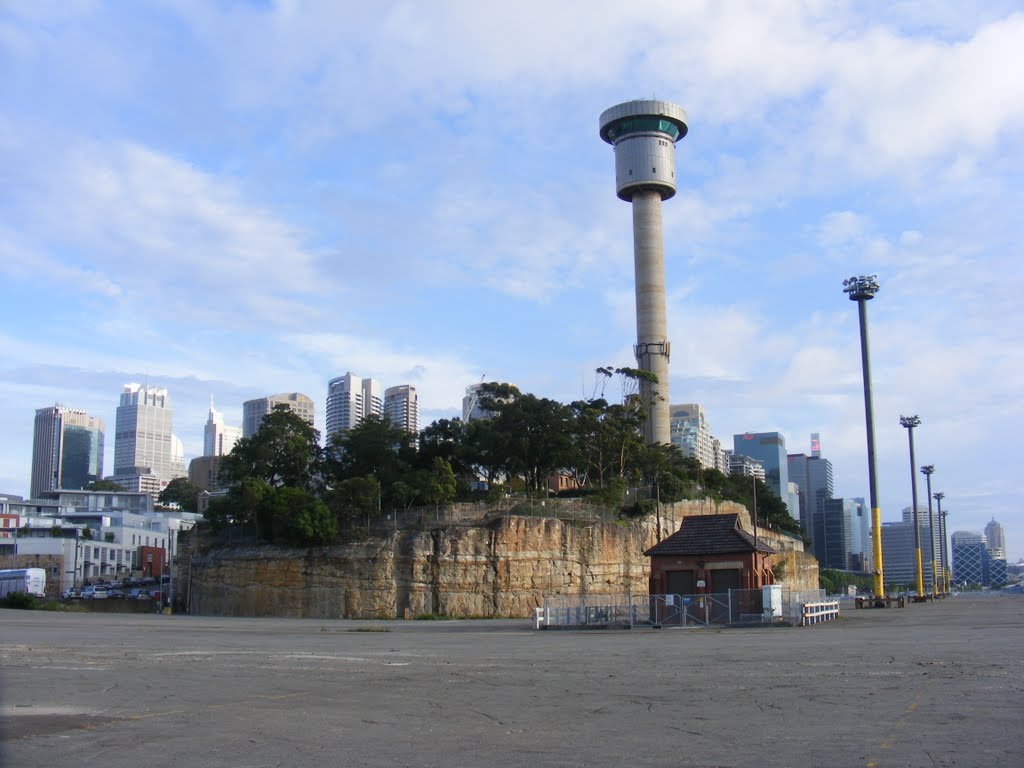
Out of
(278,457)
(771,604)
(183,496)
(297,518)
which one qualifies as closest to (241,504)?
(297,518)

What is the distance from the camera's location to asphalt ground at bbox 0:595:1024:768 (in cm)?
1246

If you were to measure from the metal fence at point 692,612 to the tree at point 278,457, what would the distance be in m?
44.3

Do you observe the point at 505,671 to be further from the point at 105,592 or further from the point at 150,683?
the point at 105,592

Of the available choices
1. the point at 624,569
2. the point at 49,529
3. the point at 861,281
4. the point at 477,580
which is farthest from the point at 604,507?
the point at 49,529

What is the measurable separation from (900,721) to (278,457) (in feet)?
250

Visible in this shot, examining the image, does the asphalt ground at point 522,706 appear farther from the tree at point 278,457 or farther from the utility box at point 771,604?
the tree at point 278,457

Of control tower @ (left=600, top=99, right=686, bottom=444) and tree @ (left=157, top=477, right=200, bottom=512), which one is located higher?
control tower @ (left=600, top=99, right=686, bottom=444)

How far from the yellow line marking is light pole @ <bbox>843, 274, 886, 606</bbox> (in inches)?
2472

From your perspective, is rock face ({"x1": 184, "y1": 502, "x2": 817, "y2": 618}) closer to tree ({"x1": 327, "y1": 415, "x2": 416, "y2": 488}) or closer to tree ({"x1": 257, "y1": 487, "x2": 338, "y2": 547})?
tree ({"x1": 257, "y1": 487, "x2": 338, "y2": 547})

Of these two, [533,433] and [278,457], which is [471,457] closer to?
[533,433]

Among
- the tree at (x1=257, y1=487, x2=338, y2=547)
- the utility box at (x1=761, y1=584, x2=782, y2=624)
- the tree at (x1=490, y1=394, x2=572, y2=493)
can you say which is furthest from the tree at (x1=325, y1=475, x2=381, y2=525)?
the utility box at (x1=761, y1=584, x2=782, y2=624)

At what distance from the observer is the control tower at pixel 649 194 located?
116 metres

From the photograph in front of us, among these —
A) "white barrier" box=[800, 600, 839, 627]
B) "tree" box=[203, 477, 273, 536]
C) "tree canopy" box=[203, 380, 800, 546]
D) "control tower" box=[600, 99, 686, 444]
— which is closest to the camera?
"white barrier" box=[800, 600, 839, 627]

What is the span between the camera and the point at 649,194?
12238 cm
